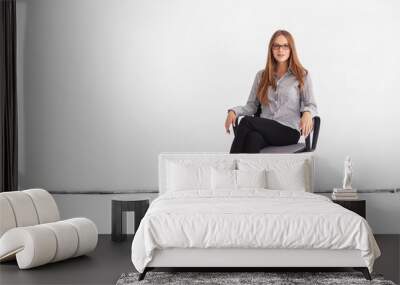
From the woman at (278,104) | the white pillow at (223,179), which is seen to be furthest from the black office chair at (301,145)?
the white pillow at (223,179)

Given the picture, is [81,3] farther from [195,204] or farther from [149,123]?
[195,204]

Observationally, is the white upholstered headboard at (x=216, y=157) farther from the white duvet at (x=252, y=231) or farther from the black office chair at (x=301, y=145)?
the white duvet at (x=252, y=231)

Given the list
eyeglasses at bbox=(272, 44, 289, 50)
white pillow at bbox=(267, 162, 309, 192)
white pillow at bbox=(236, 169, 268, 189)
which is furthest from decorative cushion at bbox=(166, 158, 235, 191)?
eyeglasses at bbox=(272, 44, 289, 50)

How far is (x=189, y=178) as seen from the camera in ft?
21.7

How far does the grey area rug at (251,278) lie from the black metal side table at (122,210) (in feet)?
5.10

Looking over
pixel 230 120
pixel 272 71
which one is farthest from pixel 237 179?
pixel 272 71

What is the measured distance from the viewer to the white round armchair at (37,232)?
5.25 meters

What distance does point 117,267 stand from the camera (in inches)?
215

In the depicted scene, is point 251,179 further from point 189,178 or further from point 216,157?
point 216,157

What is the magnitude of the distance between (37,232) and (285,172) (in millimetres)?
2519

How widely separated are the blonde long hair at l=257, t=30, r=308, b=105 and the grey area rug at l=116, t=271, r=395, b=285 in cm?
256

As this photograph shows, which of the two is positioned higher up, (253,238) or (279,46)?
(279,46)

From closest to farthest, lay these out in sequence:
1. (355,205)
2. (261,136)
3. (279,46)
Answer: (355,205)
(261,136)
(279,46)

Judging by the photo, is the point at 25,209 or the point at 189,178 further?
the point at 189,178
